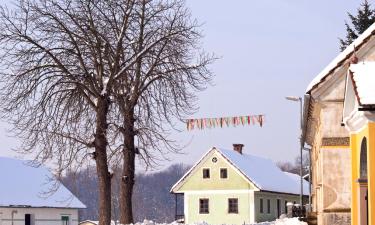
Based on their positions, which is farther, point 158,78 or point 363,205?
point 158,78

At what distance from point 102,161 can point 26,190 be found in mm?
34526

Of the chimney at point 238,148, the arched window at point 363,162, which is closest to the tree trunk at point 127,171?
the arched window at point 363,162

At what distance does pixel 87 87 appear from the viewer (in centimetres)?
3341

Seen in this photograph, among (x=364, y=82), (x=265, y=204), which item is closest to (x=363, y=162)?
(x=364, y=82)

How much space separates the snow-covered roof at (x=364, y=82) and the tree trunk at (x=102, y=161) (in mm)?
17396

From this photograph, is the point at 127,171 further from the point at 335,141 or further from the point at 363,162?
the point at 363,162

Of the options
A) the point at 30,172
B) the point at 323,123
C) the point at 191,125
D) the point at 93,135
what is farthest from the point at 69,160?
the point at 30,172

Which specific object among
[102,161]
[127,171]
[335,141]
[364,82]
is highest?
[364,82]

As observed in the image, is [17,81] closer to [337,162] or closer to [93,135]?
[93,135]

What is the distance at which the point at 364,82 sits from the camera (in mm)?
16156

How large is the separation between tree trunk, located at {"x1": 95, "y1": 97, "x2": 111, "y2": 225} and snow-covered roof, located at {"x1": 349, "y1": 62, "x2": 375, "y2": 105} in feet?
57.1

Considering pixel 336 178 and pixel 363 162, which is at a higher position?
pixel 363 162

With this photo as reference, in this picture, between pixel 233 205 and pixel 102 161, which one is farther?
pixel 233 205

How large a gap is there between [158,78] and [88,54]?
3.47 metres
